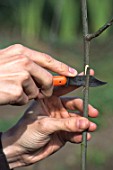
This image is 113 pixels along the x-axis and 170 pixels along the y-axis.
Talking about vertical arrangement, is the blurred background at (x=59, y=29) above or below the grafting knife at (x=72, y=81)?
above

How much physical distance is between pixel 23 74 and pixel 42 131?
0.40 meters

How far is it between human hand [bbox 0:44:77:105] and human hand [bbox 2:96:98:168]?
0.19 meters

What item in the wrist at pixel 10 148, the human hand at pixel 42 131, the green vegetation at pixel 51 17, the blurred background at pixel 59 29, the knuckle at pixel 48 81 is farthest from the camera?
the green vegetation at pixel 51 17

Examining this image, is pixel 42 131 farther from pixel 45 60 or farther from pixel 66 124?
pixel 45 60

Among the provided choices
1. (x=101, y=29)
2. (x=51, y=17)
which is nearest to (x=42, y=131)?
(x=101, y=29)

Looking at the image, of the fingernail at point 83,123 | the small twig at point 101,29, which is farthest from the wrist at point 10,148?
the small twig at point 101,29

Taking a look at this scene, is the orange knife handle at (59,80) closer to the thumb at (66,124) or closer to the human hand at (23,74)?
the human hand at (23,74)

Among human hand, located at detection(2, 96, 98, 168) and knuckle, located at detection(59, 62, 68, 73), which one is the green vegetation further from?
knuckle, located at detection(59, 62, 68, 73)

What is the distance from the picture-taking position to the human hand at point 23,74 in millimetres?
1608

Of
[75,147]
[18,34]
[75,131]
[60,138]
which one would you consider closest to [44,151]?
[60,138]

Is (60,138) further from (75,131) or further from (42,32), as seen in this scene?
(42,32)

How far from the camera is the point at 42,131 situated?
195 cm

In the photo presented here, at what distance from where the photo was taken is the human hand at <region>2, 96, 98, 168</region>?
1908 millimetres

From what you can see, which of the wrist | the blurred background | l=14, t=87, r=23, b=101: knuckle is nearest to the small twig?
l=14, t=87, r=23, b=101: knuckle
